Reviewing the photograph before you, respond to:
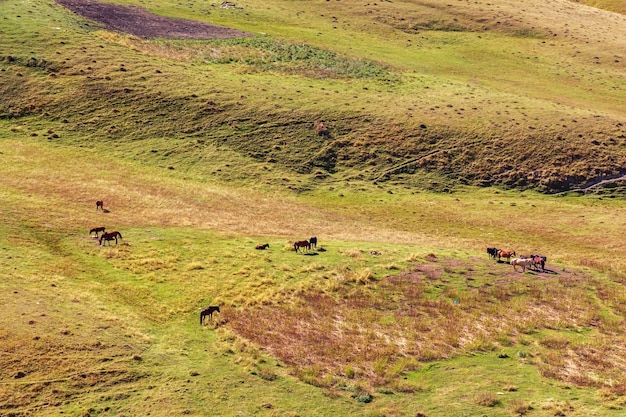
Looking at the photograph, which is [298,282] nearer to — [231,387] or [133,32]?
[231,387]

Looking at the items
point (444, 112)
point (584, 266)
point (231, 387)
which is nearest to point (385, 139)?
point (444, 112)

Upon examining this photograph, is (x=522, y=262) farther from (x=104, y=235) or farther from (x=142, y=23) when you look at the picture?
(x=142, y=23)

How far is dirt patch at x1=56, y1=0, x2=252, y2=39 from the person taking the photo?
10100 cm

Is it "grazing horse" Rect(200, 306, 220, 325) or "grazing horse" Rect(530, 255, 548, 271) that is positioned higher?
"grazing horse" Rect(530, 255, 548, 271)

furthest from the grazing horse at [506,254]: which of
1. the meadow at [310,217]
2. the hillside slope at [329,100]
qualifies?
the hillside slope at [329,100]

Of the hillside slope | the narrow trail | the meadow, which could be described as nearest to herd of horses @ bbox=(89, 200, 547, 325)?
the meadow

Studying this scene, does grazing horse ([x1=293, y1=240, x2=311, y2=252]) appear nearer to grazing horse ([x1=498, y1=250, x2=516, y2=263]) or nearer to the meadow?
the meadow

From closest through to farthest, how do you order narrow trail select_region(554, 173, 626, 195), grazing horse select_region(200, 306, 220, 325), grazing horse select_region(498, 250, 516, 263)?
grazing horse select_region(200, 306, 220, 325)
grazing horse select_region(498, 250, 516, 263)
narrow trail select_region(554, 173, 626, 195)

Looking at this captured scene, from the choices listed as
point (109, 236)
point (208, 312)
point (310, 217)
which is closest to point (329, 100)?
point (310, 217)

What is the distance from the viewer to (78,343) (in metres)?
29.1

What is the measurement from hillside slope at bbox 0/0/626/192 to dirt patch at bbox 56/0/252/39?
2917mm

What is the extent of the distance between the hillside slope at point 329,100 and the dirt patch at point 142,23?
2.92m

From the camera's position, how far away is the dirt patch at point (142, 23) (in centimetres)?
10100

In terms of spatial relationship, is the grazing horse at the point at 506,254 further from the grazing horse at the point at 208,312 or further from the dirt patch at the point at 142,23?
the dirt patch at the point at 142,23
